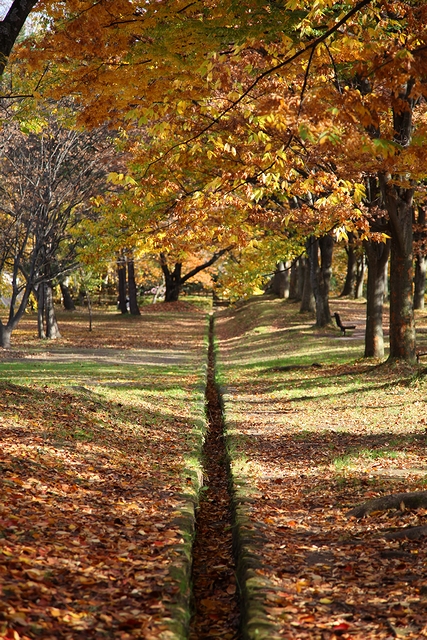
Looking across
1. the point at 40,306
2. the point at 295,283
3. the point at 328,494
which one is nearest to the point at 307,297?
the point at 295,283

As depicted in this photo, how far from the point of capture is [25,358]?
21.5m

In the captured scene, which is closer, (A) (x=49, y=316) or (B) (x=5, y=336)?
(B) (x=5, y=336)

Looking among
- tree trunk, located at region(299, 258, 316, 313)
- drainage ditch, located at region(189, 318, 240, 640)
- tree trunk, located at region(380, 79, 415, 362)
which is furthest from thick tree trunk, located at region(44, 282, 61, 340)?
drainage ditch, located at region(189, 318, 240, 640)

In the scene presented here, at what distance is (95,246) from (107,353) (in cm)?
853

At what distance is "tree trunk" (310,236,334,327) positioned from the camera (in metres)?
27.4

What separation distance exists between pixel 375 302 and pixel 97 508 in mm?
13140

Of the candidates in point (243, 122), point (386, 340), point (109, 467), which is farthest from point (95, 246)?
point (386, 340)

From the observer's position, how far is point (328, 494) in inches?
300

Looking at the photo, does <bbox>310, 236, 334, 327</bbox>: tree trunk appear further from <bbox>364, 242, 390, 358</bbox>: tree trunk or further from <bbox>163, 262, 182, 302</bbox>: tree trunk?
<bbox>163, 262, 182, 302</bbox>: tree trunk

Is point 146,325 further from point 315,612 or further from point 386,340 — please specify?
point 315,612

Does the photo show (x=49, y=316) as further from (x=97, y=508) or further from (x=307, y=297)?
(x=97, y=508)

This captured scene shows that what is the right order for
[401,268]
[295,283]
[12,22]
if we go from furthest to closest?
[295,283], [401,268], [12,22]

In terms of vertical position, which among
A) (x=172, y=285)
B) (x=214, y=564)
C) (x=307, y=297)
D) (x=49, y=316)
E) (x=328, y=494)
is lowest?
(x=214, y=564)

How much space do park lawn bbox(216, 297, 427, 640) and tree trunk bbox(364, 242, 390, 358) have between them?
0.62m
